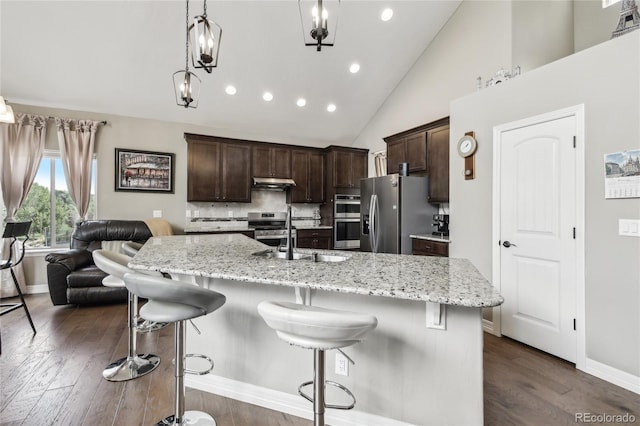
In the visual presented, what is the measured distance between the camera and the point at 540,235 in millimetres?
2688

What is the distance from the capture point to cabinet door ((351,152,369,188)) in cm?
596

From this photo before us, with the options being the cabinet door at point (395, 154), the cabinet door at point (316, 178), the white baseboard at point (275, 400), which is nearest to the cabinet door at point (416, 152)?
the cabinet door at point (395, 154)

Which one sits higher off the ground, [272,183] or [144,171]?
[144,171]

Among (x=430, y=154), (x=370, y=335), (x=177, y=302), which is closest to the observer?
(x=177, y=302)

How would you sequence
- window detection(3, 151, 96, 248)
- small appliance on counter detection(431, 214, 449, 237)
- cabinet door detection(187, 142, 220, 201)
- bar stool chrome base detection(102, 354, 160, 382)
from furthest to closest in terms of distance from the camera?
cabinet door detection(187, 142, 220, 201) → window detection(3, 151, 96, 248) → small appliance on counter detection(431, 214, 449, 237) → bar stool chrome base detection(102, 354, 160, 382)

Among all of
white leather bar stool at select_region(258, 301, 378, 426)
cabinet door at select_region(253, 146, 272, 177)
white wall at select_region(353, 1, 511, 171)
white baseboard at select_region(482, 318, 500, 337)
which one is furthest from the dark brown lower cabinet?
white leather bar stool at select_region(258, 301, 378, 426)

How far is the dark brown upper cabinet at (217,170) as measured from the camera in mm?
5012

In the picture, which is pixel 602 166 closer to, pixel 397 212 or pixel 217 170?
pixel 397 212

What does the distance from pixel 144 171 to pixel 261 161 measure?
1.88 m

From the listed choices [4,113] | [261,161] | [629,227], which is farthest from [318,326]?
[261,161]

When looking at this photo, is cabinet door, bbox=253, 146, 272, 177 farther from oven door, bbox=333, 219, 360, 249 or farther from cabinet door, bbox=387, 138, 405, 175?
cabinet door, bbox=387, 138, 405, 175

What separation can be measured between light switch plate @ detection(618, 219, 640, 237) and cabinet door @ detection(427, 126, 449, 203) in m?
1.88

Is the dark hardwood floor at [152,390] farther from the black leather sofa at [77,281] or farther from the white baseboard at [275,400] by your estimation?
the black leather sofa at [77,281]

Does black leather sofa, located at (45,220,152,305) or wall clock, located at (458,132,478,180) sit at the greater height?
wall clock, located at (458,132,478,180)
